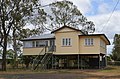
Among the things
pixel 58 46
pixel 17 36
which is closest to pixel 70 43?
Result: pixel 58 46

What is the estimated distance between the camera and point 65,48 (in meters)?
46.5

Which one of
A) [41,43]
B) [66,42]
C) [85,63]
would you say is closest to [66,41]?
[66,42]

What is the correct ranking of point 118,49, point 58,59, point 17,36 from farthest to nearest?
point 118,49, point 17,36, point 58,59

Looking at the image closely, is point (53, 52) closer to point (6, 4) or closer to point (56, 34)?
point (56, 34)

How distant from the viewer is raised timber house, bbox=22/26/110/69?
1790 inches

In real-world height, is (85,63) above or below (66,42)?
below

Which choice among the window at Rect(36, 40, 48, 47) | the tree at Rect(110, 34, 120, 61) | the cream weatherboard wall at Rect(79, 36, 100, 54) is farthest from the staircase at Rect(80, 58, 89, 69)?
the tree at Rect(110, 34, 120, 61)

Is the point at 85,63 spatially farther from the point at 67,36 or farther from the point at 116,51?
the point at 116,51

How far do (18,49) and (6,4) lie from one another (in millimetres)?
28193

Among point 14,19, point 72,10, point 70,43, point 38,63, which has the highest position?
point 72,10

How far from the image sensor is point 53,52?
47500 mm

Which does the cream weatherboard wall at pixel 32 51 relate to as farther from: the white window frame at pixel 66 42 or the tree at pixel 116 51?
the tree at pixel 116 51

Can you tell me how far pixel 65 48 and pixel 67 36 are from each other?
1969 mm

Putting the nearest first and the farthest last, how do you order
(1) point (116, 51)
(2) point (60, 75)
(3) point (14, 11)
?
1. (2) point (60, 75)
2. (3) point (14, 11)
3. (1) point (116, 51)
